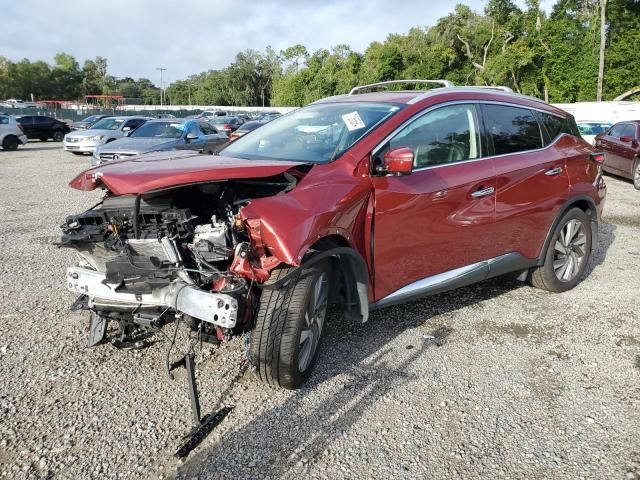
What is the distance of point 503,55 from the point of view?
42188 mm

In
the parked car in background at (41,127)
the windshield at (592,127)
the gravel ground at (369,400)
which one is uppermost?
the windshield at (592,127)

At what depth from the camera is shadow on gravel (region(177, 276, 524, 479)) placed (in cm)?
253

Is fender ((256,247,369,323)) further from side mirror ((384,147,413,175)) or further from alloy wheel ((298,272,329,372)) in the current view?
side mirror ((384,147,413,175))

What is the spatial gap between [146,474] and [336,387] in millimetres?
1209

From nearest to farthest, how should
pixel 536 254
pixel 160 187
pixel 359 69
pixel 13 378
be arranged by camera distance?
pixel 160 187 → pixel 13 378 → pixel 536 254 → pixel 359 69

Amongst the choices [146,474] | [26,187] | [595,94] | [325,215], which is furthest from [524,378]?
[595,94]

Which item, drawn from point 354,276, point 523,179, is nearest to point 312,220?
point 354,276

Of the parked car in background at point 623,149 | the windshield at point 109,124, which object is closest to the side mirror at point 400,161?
the parked car in background at point 623,149

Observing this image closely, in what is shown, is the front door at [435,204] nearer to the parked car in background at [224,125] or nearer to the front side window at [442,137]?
the front side window at [442,137]

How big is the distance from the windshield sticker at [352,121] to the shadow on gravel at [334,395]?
1.54 metres

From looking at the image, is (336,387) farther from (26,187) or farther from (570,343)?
(26,187)

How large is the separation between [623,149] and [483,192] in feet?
33.8

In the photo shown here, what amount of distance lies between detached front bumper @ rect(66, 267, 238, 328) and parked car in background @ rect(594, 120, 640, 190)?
11324 mm

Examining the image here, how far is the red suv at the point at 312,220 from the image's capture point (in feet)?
9.27
